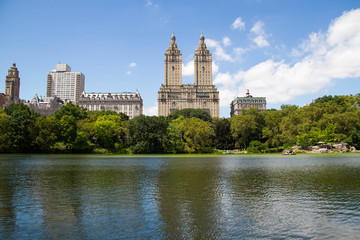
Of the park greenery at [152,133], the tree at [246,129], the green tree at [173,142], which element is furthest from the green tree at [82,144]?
the tree at [246,129]

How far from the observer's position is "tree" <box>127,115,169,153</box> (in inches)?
2749

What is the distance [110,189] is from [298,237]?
1122cm

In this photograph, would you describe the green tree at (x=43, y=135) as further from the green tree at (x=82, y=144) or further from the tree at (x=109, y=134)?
the tree at (x=109, y=134)

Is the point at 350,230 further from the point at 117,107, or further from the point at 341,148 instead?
the point at 117,107

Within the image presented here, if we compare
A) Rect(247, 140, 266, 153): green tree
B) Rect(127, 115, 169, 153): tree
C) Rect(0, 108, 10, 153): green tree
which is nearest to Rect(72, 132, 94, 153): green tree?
Rect(127, 115, 169, 153): tree

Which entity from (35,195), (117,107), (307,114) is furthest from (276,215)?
(117,107)

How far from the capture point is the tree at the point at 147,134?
69.8 m

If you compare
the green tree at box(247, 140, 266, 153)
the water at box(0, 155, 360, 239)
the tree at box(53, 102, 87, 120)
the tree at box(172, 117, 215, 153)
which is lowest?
the water at box(0, 155, 360, 239)

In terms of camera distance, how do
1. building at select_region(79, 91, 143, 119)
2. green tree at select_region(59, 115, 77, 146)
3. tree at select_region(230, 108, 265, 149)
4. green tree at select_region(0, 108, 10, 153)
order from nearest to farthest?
green tree at select_region(0, 108, 10, 153) < green tree at select_region(59, 115, 77, 146) < tree at select_region(230, 108, 265, 149) < building at select_region(79, 91, 143, 119)

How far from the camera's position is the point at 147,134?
6994 cm

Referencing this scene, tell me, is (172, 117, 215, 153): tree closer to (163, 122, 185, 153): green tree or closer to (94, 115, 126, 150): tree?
(163, 122, 185, 153): green tree

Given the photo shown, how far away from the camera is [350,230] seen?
9297 mm

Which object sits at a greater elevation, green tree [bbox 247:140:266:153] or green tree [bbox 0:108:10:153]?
green tree [bbox 0:108:10:153]

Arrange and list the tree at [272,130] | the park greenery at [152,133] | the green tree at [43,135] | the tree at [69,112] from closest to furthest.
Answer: the green tree at [43,135] < the park greenery at [152,133] < the tree at [272,130] < the tree at [69,112]
